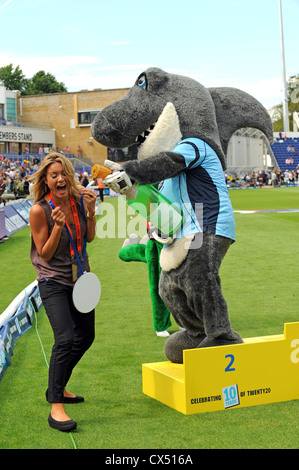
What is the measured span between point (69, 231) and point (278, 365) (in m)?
1.72

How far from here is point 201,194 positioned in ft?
14.6

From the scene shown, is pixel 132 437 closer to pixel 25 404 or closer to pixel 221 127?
pixel 25 404

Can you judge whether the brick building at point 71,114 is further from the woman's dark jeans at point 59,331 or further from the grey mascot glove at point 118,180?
the woman's dark jeans at point 59,331

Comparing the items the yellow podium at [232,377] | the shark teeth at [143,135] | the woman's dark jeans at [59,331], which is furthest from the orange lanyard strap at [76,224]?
the yellow podium at [232,377]

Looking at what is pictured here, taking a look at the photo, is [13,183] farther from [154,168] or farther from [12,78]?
[12,78]

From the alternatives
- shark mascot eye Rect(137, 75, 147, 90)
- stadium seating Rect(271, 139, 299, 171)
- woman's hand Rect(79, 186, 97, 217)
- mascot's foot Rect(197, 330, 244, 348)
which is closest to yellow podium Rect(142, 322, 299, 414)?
mascot's foot Rect(197, 330, 244, 348)

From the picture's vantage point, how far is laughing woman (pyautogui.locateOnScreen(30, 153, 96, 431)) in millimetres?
4000

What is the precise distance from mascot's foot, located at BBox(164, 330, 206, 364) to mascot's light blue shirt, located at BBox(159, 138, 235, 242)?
2.62ft

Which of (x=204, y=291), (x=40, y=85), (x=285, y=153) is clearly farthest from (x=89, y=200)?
(x=40, y=85)

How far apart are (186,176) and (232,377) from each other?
55.7 inches

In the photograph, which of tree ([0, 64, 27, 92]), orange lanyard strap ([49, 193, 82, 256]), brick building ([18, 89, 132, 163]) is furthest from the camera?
tree ([0, 64, 27, 92])

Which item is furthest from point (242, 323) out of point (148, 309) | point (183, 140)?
point (183, 140)

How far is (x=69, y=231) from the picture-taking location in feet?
13.5

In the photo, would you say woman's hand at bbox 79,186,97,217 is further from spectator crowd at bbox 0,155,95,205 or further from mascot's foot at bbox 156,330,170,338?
spectator crowd at bbox 0,155,95,205
